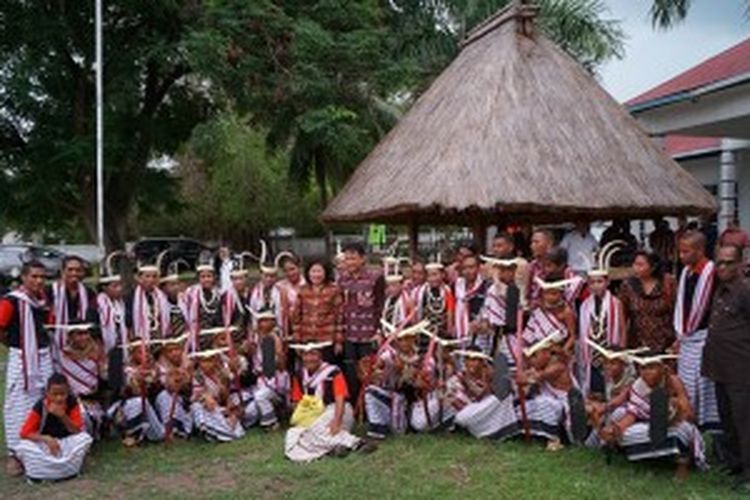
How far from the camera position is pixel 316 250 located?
34.5 m

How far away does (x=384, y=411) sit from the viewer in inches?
290

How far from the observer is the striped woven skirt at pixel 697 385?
6.16 meters

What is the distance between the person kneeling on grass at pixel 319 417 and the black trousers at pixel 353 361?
1.68 feet

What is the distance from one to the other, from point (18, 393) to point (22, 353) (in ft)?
1.05

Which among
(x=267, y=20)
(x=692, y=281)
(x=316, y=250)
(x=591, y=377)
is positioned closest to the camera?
(x=692, y=281)

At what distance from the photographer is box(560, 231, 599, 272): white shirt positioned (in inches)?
371

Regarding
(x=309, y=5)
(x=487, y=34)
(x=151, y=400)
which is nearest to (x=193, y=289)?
(x=151, y=400)

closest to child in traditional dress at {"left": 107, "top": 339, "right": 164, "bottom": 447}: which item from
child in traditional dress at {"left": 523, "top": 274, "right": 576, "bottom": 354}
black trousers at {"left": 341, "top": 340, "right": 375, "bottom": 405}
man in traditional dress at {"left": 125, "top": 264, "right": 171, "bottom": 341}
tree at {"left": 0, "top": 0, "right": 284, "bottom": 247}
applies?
man in traditional dress at {"left": 125, "top": 264, "right": 171, "bottom": 341}

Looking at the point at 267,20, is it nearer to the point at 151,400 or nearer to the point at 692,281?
the point at 151,400

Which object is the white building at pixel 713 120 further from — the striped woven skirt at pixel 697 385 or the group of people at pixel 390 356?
the striped woven skirt at pixel 697 385

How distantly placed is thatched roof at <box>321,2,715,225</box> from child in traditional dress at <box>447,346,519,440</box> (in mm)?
2360

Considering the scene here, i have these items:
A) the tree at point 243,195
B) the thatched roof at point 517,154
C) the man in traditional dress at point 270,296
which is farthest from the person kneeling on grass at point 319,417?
the tree at point 243,195

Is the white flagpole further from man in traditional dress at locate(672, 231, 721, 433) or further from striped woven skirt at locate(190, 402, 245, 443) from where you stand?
man in traditional dress at locate(672, 231, 721, 433)

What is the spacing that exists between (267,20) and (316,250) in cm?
2008
